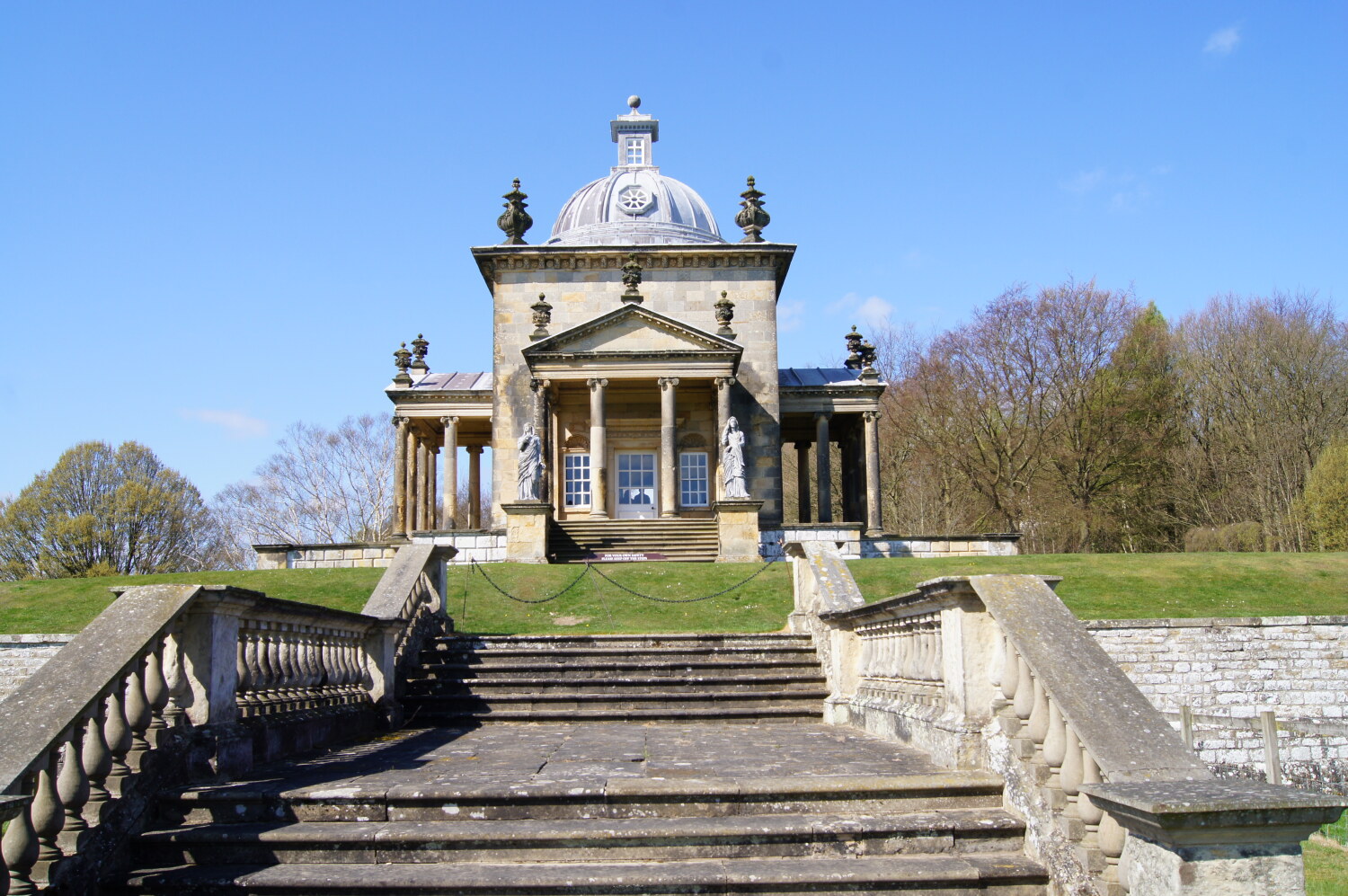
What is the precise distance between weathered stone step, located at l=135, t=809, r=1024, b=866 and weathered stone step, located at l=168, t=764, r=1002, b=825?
0.29 meters

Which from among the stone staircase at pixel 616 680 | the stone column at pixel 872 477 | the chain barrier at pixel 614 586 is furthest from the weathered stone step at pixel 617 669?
the stone column at pixel 872 477

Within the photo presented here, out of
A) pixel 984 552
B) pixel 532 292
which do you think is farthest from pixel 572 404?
pixel 984 552

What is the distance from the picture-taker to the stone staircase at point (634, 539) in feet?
78.3

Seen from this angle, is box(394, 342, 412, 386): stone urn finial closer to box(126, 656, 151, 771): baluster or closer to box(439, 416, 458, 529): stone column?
box(439, 416, 458, 529): stone column

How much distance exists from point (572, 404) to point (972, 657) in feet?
81.9

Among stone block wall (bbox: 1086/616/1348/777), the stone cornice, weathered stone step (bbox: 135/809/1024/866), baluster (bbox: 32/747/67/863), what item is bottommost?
stone block wall (bbox: 1086/616/1348/777)

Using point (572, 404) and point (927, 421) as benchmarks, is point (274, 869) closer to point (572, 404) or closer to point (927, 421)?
point (572, 404)

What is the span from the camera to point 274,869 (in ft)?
16.9

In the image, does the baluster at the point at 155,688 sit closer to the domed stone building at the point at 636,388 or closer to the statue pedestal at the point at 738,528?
the statue pedestal at the point at 738,528

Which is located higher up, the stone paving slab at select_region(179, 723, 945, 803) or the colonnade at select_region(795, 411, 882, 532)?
the colonnade at select_region(795, 411, 882, 532)

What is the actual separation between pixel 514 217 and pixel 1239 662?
23.7 metres

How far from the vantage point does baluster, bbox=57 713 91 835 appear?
4859 millimetres

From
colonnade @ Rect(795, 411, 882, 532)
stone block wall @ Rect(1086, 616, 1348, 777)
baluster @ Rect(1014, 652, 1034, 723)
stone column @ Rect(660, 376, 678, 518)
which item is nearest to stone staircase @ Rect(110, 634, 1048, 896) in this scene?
baluster @ Rect(1014, 652, 1034, 723)

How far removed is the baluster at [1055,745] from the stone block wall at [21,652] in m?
15.1
